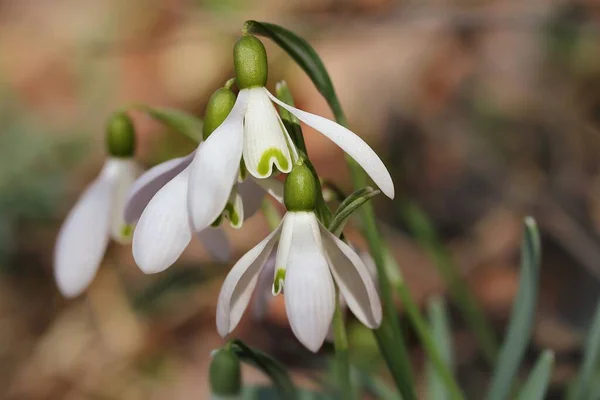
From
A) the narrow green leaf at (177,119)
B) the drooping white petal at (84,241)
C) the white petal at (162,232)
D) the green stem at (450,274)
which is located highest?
the narrow green leaf at (177,119)

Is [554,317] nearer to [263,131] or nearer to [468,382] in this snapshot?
[468,382]

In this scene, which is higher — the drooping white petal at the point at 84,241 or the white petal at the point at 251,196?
the white petal at the point at 251,196

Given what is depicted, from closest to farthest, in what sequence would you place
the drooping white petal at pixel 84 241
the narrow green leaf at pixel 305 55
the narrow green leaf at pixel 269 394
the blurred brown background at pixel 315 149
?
the narrow green leaf at pixel 305 55
the drooping white petal at pixel 84 241
the narrow green leaf at pixel 269 394
the blurred brown background at pixel 315 149

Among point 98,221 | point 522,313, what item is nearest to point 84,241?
point 98,221

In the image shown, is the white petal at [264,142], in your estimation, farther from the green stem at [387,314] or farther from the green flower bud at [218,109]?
the green stem at [387,314]

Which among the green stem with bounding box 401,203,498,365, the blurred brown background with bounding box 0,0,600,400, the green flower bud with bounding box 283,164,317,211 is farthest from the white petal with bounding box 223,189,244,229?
the blurred brown background with bounding box 0,0,600,400

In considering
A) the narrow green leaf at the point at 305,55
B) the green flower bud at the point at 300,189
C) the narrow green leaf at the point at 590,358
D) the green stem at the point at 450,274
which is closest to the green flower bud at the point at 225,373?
the green flower bud at the point at 300,189
